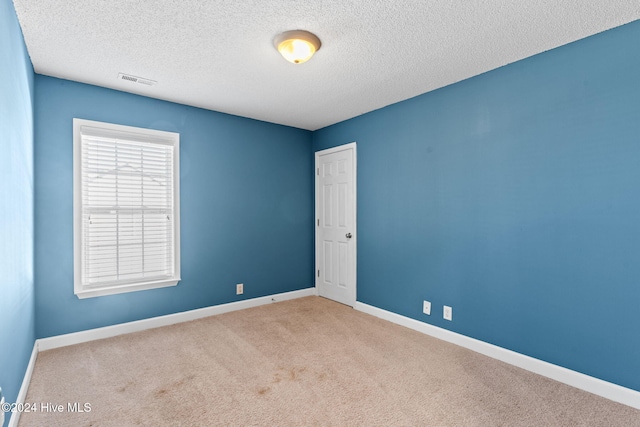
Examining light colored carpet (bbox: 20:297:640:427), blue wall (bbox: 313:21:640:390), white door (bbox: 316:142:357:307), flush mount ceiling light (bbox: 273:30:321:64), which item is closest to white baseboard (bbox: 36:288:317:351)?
light colored carpet (bbox: 20:297:640:427)

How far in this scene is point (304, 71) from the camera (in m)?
2.97

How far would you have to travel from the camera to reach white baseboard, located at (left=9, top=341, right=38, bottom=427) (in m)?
1.89

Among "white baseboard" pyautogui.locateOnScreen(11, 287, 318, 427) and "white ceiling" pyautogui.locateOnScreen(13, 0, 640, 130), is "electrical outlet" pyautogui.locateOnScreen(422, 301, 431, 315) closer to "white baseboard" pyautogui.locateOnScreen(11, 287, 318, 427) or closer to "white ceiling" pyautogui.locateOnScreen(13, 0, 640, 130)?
"white baseboard" pyautogui.locateOnScreen(11, 287, 318, 427)

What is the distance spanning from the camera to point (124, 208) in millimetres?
3457

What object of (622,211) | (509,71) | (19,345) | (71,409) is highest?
(509,71)

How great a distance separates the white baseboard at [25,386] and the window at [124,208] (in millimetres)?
568

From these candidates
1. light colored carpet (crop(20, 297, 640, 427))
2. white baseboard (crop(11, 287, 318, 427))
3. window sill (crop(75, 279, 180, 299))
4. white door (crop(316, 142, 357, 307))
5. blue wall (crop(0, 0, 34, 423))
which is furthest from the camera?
white door (crop(316, 142, 357, 307))

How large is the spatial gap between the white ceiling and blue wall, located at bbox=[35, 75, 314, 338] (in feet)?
1.08

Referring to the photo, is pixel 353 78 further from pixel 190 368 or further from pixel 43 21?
pixel 190 368

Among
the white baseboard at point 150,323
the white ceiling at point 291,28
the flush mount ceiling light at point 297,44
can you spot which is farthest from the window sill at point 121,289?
the flush mount ceiling light at point 297,44

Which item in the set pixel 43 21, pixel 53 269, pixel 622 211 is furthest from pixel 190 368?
pixel 622 211

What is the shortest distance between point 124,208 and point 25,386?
5.65 feet

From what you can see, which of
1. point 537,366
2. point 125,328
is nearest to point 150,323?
point 125,328

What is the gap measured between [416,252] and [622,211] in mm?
1752
